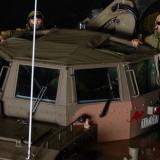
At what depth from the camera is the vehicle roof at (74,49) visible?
789cm

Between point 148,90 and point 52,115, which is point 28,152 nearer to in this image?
point 52,115

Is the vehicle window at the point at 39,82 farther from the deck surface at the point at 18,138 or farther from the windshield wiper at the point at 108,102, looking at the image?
the windshield wiper at the point at 108,102

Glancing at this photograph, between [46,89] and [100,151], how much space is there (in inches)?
38.7

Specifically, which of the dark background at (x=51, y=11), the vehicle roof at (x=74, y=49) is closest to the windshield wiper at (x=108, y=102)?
the vehicle roof at (x=74, y=49)

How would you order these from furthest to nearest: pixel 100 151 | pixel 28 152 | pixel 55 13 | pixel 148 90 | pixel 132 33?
pixel 55 13, pixel 132 33, pixel 148 90, pixel 100 151, pixel 28 152

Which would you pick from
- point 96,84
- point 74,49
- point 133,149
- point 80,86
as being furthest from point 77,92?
point 133,149

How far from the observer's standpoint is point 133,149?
7.07 m

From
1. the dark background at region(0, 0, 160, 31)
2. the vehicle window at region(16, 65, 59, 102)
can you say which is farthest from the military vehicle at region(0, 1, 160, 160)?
the dark background at region(0, 0, 160, 31)

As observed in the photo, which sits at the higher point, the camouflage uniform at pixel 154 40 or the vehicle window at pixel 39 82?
the camouflage uniform at pixel 154 40

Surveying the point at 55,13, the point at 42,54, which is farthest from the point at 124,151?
the point at 55,13

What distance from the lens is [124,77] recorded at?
26.2ft

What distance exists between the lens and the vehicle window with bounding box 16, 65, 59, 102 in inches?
308

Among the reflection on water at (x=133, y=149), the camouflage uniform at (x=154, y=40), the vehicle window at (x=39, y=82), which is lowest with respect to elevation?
A: the reflection on water at (x=133, y=149)

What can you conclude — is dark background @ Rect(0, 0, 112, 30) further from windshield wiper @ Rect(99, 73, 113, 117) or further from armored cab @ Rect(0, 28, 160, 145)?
windshield wiper @ Rect(99, 73, 113, 117)
